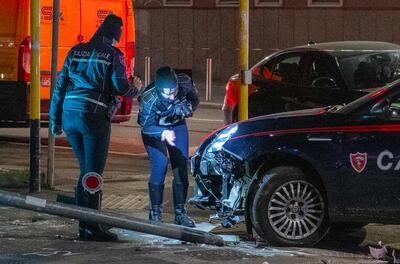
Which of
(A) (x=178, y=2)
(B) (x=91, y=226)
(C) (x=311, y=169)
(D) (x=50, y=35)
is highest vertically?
(A) (x=178, y=2)

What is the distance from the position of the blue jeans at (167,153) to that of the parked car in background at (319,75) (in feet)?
12.9

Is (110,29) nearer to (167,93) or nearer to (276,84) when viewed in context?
(167,93)

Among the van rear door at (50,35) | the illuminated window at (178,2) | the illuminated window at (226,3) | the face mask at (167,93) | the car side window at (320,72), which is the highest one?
the illuminated window at (178,2)

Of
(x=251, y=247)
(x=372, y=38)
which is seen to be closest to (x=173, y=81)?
(x=251, y=247)

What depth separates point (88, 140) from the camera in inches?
303

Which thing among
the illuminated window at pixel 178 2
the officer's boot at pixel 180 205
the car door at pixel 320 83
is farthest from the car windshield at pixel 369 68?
the illuminated window at pixel 178 2

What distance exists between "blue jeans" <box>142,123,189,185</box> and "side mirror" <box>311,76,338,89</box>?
13.6ft

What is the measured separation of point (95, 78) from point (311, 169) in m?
1.94

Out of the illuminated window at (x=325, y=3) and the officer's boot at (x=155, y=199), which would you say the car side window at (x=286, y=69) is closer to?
the officer's boot at (x=155, y=199)

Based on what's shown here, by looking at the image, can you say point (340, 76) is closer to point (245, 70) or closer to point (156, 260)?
point (245, 70)

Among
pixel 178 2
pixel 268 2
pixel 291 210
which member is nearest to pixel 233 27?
pixel 268 2

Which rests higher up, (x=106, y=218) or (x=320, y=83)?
(x=320, y=83)

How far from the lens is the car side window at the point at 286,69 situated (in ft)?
41.3

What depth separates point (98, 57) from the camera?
772 cm
